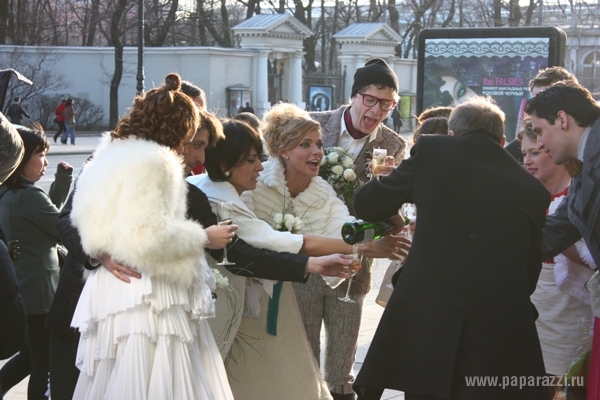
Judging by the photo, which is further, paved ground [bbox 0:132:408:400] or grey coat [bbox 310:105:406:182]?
paved ground [bbox 0:132:408:400]

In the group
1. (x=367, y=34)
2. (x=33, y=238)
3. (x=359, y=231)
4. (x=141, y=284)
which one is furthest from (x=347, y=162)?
(x=367, y=34)

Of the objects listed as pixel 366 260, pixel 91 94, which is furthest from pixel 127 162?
pixel 91 94

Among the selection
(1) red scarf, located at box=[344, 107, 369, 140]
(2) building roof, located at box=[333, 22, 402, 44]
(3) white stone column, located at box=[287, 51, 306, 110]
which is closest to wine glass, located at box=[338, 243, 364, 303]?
(1) red scarf, located at box=[344, 107, 369, 140]

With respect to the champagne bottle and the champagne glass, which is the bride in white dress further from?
the champagne glass

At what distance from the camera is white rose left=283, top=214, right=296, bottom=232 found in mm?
4453

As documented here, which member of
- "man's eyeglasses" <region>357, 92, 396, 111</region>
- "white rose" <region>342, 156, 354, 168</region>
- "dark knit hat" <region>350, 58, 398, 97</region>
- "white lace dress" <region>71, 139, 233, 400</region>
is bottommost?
"white lace dress" <region>71, 139, 233, 400</region>

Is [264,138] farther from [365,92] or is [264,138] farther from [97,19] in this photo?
[97,19]

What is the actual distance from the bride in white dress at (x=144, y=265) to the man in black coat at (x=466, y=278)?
0.81m

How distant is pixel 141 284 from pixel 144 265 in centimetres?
9

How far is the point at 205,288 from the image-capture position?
3635 millimetres

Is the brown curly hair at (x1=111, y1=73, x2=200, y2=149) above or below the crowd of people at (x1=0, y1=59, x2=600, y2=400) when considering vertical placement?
above

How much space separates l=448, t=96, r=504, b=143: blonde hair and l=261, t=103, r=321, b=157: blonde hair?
1075 mm

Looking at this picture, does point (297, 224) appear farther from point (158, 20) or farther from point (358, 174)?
point (158, 20)

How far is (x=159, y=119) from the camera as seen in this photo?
11.7 feet
